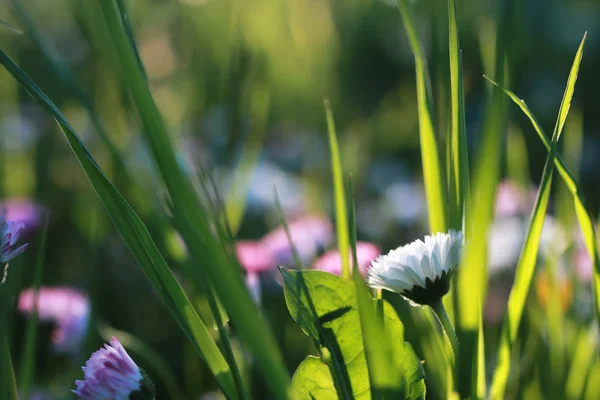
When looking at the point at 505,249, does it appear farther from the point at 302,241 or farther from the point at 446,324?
the point at 446,324

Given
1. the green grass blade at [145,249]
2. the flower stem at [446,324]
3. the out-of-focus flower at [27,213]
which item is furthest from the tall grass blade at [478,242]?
the out-of-focus flower at [27,213]

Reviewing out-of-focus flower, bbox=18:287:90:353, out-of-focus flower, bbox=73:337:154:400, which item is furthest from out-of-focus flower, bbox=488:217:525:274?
out-of-focus flower, bbox=73:337:154:400

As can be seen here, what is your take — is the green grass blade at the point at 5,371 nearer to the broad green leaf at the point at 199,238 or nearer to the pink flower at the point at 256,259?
the broad green leaf at the point at 199,238

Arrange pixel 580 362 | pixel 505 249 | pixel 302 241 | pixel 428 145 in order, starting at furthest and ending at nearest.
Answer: pixel 505 249, pixel 302 241, pixel 580 362, pixel 428 145

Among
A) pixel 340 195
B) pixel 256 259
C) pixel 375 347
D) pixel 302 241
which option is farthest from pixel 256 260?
pixel 375 347

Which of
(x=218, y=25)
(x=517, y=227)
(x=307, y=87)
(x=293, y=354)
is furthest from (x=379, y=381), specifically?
(x=218, y=25)
